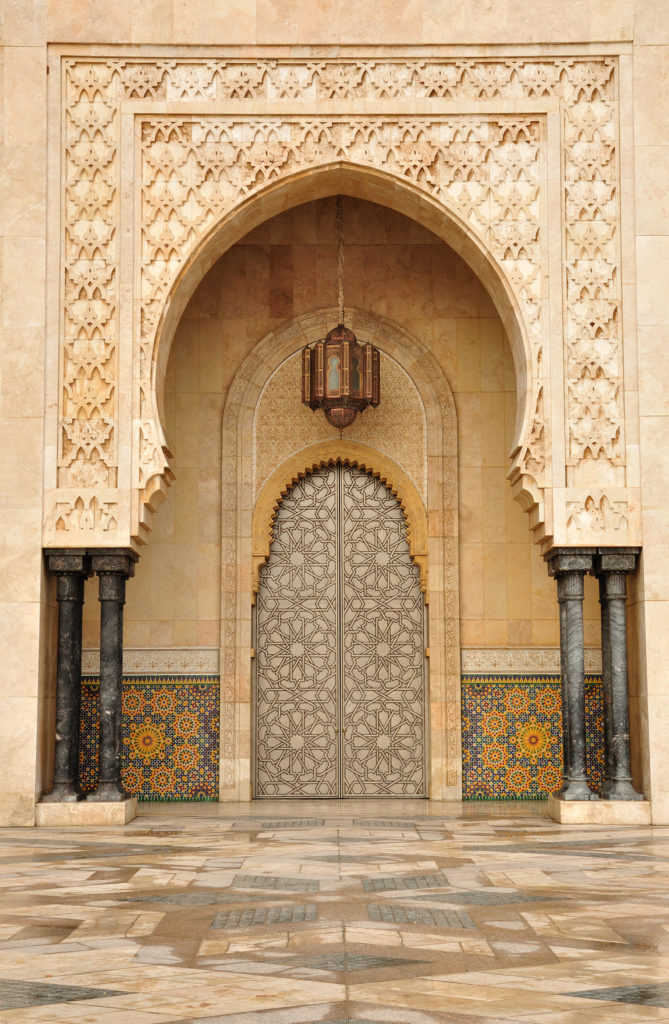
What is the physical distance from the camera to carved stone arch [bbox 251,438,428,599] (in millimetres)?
9250

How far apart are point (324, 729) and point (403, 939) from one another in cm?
528

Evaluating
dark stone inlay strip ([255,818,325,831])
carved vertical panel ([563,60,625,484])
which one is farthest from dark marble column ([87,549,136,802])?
carved vertical panel ([563,60,625,484])

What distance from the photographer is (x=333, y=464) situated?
31.0 ft

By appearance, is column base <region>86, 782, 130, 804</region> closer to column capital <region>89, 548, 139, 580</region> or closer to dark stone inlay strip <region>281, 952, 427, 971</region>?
column capital <region>89, 548, 139, 580</region>

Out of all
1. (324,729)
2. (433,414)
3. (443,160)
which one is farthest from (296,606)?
(443,160)

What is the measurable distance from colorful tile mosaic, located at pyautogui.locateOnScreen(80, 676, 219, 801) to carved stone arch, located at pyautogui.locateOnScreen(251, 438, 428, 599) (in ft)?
3.05

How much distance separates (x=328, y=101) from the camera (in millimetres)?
7887

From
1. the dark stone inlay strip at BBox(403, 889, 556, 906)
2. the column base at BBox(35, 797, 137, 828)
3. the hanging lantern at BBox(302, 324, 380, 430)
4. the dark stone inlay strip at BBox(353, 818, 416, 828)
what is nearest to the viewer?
the dark stone inlay strip at BBox(403, 889, 556, 906)

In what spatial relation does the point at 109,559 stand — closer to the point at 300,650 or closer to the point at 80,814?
the point at 80,814

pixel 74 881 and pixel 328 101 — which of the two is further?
pixel 328 101

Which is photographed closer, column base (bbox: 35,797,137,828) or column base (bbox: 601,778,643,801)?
column base (bbox: 35,797,137,828)

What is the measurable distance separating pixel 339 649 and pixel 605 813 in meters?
2.47

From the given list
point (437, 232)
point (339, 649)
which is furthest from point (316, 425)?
point (437, 232)

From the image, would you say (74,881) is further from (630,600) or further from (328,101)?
(328,101)
